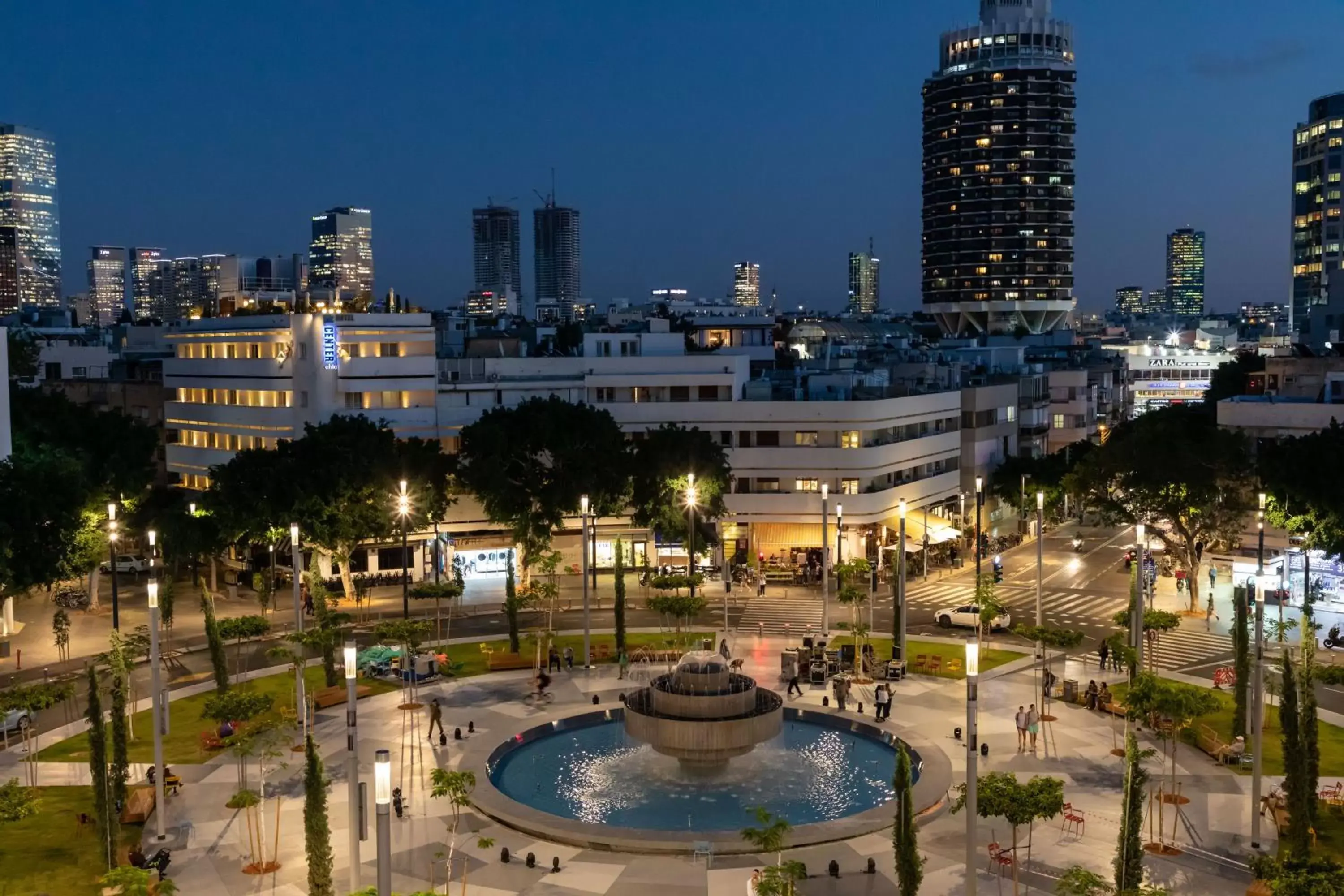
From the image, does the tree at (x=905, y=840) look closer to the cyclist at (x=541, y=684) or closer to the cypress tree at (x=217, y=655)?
the cyclist at (x=541, y=684)

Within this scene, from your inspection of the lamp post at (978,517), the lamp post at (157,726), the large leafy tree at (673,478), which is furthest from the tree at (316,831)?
the large leafy tree at (673,478)

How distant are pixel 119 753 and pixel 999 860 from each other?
24.0m

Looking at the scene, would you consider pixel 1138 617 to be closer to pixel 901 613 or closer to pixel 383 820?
pixel 901 613

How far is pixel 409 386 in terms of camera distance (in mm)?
84188

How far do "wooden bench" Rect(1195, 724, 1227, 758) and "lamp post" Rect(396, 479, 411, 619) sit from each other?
1304 inches

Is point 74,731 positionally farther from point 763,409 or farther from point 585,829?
point 763,409

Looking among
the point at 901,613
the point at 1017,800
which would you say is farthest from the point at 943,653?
the point at 1017,800

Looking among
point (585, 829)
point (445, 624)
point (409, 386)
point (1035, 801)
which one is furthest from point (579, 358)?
point (1035, 801)

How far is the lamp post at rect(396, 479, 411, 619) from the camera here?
59.3 metres

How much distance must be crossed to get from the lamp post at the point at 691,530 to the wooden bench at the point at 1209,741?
67.8 ft

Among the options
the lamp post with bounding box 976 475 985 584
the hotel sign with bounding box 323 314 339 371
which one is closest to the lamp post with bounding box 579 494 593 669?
the lamp post with bounding box 976 475 985 584

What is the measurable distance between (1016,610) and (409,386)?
140 ft

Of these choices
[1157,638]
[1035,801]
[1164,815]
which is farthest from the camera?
[1157,638]

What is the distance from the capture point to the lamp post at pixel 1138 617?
139 feet
